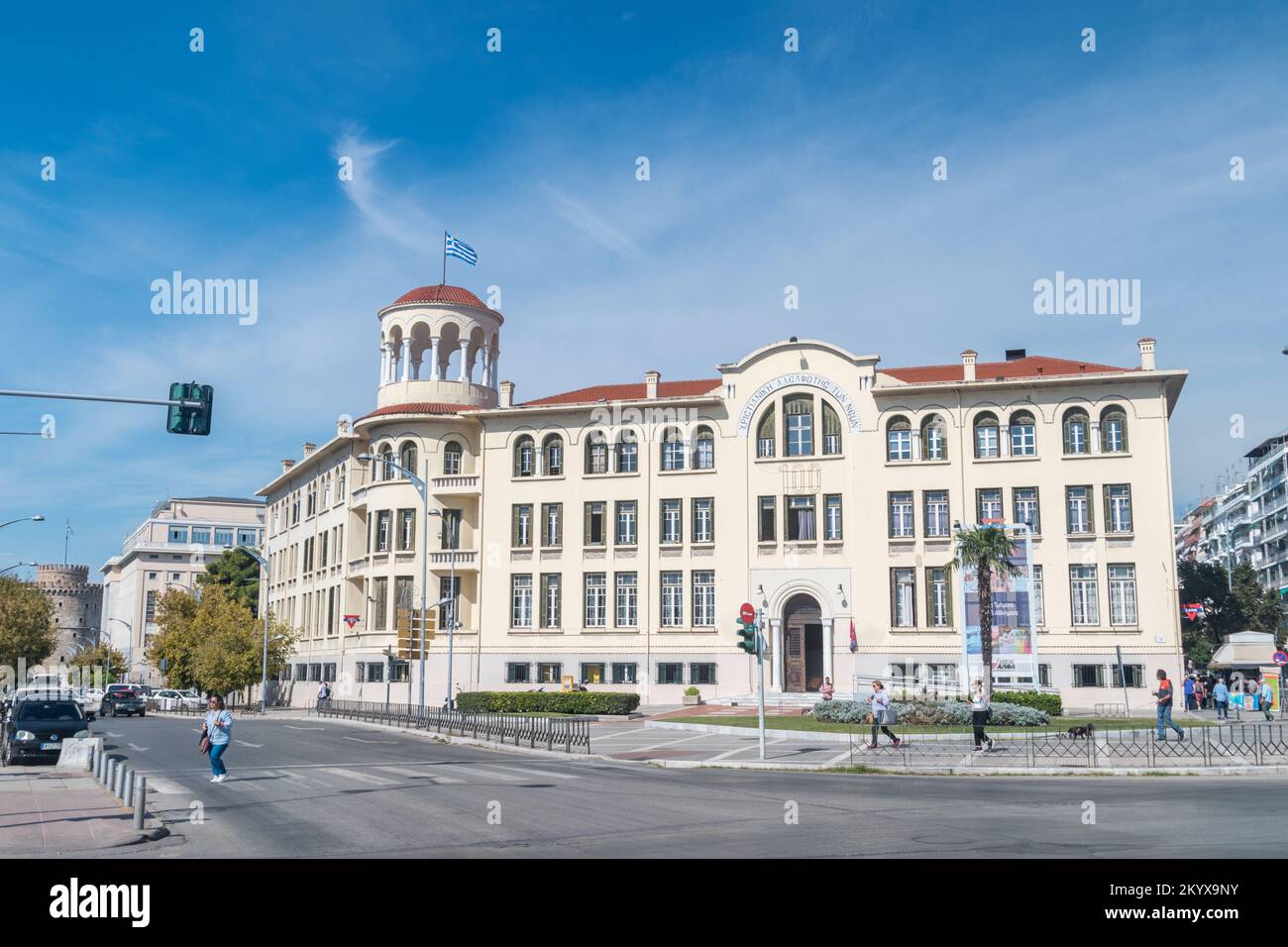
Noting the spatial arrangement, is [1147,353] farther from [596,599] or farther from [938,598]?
[596,599]

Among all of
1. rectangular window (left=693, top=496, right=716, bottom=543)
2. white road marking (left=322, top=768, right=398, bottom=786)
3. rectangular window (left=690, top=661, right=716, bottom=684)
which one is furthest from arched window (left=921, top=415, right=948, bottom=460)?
white road marking (left=322, top=768, right=398, bottom=786)

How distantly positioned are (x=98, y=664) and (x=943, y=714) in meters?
105

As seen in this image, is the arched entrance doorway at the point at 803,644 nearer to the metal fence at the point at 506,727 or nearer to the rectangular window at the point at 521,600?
the rectangular window at the point at 521,600

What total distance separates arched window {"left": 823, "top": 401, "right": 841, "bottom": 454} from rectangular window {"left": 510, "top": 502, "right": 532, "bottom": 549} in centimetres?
1531

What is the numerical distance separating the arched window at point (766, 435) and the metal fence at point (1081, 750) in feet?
79.6

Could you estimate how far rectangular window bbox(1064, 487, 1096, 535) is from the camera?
49688mm

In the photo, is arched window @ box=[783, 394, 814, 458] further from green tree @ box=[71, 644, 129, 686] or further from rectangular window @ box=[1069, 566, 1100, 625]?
green tree @ box=[71, 644, 129, 686]

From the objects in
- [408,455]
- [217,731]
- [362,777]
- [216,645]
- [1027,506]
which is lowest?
[362,777]

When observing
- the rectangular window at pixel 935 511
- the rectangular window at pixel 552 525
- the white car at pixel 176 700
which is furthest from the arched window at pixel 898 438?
the white car at pixel 176 700

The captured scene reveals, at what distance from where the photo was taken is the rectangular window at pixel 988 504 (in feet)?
166

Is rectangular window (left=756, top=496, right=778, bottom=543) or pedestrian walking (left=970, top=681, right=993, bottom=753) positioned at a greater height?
rectangular window (left=756, top=496, right=778, bottom=543)

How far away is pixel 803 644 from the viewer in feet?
173

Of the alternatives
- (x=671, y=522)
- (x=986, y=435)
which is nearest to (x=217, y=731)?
(x=671, y=522)

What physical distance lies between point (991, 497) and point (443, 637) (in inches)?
1084
